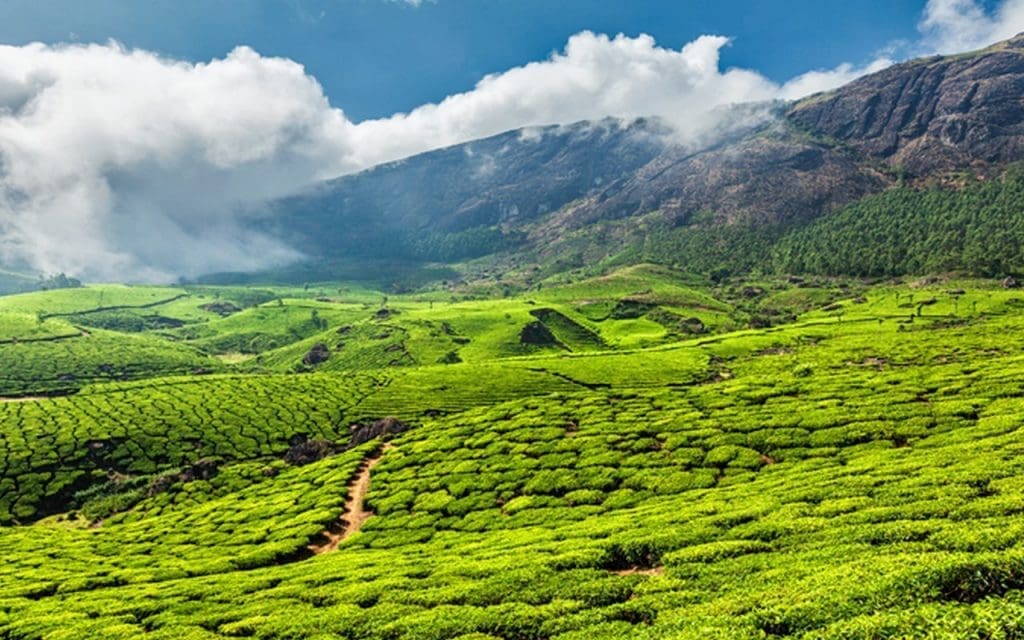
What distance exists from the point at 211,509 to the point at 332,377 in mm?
106273

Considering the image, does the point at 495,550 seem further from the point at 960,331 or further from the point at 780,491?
the point at 960,331

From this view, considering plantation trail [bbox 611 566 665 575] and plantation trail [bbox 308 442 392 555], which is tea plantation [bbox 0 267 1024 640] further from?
plantation trail [bbox 308 442 392 555]

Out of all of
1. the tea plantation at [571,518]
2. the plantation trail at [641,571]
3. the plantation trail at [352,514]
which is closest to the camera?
the tea plantation at [571,518]

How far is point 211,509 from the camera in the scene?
93750 mm

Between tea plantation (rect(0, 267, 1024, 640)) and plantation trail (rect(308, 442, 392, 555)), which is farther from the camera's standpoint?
plantation trail (rect(308, 442, 392, 555))

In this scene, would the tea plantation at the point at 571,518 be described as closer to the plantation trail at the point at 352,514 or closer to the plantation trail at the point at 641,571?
the plantation trail at the point at 641,571

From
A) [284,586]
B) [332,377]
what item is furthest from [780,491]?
[332,377]

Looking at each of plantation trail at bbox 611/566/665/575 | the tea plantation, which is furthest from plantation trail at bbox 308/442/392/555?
plantation trail at bbox 611/566/665/575

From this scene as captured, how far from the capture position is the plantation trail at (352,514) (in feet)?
225

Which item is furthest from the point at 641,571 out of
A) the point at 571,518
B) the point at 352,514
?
the point at 352,514

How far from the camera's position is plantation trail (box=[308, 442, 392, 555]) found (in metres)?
68.7

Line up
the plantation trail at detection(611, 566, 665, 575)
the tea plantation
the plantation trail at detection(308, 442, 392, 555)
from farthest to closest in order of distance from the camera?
1. the plantation trail at detection(308, 442, 392, 555)
2. the plantation trail at detection(611, 566, 665, 575)
3. the tea plantation

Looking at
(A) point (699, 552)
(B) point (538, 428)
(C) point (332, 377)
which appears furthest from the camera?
(C) point (332, 377)

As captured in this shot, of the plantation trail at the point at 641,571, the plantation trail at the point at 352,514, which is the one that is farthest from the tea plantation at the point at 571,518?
the plantation trail at the point at 352,514
